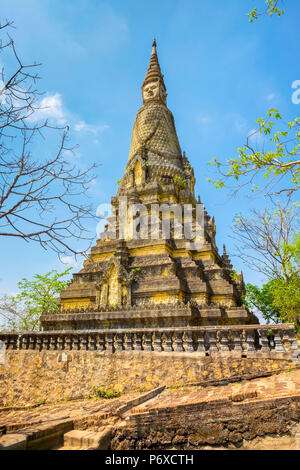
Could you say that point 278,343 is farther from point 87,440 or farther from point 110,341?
point 87,440

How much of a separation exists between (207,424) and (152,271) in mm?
13495

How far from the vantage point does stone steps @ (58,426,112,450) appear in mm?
4469

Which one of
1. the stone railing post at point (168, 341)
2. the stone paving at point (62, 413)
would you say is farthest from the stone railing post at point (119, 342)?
the stone railing post at point (168, 341)

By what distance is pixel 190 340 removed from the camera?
9367 millimetres

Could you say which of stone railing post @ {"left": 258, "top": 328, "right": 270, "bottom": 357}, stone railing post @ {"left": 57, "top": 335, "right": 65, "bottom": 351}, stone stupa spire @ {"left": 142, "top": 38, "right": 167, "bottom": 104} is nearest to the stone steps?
stone railing post @ {"left": 258, "top": 328, "right": 270, "bottom": 357}

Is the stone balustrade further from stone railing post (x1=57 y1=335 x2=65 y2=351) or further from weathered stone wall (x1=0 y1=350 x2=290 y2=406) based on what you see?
weathered stone wall (x1=0 y1=350 x2=290 y2=406)

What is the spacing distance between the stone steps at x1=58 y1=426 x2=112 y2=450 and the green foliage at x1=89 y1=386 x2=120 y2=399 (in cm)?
486

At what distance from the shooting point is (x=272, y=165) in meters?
7.73

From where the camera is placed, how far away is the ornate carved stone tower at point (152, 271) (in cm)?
1523

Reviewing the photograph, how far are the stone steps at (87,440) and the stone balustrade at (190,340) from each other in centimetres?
493

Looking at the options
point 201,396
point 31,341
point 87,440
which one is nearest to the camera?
point 87,440

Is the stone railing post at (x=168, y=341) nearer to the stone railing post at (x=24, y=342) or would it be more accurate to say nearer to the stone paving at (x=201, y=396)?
the stone paving at (x=201, y=396)

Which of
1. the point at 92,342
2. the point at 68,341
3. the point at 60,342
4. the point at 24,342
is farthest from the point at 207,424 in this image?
the point at 24,342
